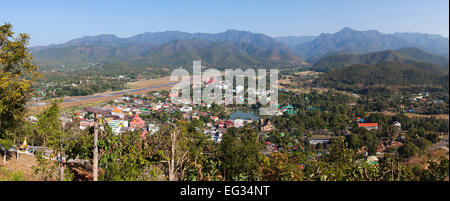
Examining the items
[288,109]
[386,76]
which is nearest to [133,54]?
[386,76]

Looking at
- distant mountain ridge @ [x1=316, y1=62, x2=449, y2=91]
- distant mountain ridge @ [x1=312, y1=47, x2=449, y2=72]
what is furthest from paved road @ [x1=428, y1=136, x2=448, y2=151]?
distant mountain ridge @ [x1=312, y1=47, x2=449, y2=72]

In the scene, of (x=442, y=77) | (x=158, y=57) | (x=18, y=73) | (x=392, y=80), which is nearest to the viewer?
(x=18, y=73)

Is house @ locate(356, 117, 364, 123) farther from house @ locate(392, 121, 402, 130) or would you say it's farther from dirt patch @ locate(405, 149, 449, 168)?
dirt patch @ locate(405, 149, 449, 168)

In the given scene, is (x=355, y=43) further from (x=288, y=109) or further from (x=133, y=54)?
(x=288, y=109)

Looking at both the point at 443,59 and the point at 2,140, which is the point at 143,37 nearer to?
the point at 443,59

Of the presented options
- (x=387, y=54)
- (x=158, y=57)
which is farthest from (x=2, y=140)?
(x=158, y=57)
